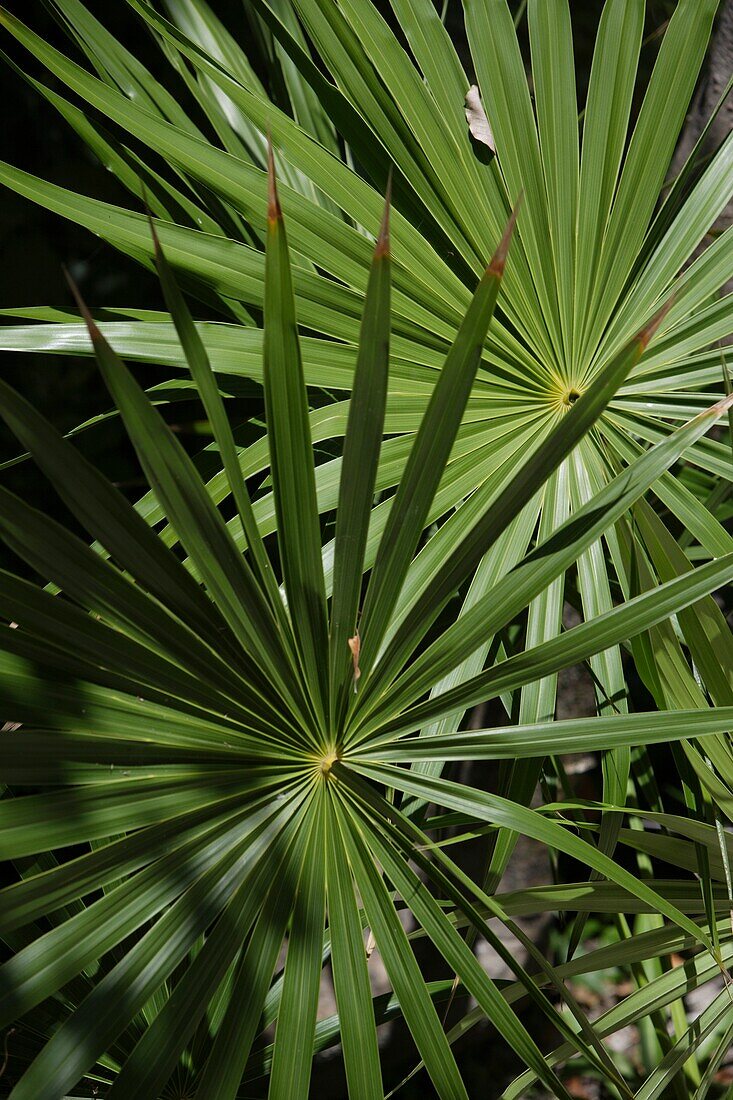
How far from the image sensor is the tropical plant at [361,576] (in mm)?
514

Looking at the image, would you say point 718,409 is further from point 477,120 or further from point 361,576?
point 477,120

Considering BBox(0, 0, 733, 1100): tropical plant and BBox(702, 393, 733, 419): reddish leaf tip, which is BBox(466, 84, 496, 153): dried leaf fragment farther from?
BBox(702, 393, 733, 419): reddish leaf tip

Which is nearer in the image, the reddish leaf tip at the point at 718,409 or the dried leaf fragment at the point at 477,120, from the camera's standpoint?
the reddish leaf tip at the point at 718,409

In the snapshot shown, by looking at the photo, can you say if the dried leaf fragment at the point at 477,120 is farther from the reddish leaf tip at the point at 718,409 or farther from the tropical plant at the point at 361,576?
the reddish leaf tip at the point at 718,409

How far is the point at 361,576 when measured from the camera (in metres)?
0.57

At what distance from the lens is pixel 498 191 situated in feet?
2.82

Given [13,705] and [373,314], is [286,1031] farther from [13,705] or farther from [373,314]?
[373,314]

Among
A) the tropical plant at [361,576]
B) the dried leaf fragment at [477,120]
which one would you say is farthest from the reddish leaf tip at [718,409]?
the dried leaf fragment at [477,120]

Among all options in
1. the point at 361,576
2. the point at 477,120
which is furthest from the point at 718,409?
the point at 477,120

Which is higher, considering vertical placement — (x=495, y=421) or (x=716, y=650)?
(x=495, y=421)

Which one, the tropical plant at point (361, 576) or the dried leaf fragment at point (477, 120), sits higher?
the dried leaf fragment at point (477, 120)

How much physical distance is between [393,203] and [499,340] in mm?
198

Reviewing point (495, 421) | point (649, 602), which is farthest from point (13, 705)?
point (495, 421)

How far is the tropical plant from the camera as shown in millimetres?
514
